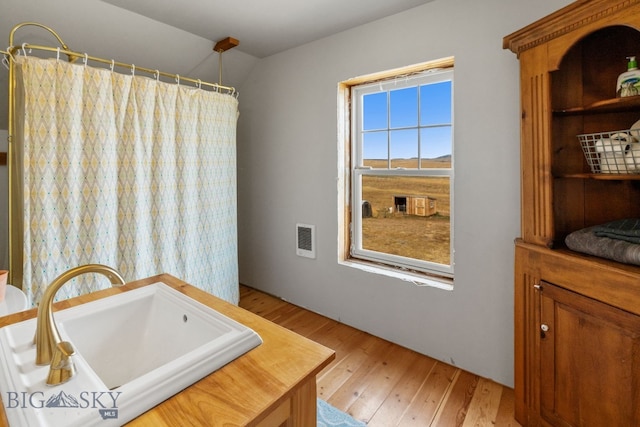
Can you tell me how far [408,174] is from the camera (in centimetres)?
216

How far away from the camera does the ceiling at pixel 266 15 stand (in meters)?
1.91

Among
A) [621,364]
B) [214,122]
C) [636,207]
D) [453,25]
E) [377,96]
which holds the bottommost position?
[621,364]

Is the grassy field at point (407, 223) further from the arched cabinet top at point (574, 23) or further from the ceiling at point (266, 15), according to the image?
the ceiling at point (266, 15)

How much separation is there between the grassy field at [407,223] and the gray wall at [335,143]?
20 centimetres

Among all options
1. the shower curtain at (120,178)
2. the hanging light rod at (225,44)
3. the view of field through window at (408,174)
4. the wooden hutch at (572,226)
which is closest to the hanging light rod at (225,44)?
the hanging light rod at (225,44)

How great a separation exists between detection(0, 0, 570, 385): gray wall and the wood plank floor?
0.10 metres

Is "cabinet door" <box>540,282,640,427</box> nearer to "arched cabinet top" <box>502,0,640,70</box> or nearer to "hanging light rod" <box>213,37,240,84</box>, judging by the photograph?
"arched cabinet top" <box>502,0,640,70</box>

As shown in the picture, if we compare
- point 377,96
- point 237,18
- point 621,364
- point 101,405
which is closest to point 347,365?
point 621,364

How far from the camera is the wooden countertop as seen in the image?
0.59m

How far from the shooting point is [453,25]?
1.80 meters

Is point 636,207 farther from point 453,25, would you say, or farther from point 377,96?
point 377,96

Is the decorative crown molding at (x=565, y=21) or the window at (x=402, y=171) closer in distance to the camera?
the decorative crown molding at (x=565, y=21)

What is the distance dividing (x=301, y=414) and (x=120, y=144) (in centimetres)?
192

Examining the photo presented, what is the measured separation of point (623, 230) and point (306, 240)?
1932 millimetres
